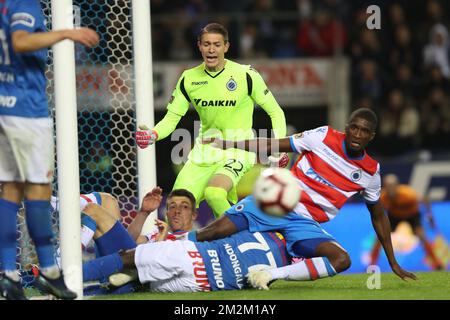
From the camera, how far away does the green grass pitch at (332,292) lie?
7.23 meters

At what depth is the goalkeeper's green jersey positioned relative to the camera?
357 inches

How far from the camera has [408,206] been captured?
1455cm

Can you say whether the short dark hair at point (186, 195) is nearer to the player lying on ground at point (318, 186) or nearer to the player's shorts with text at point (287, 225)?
the player lying on ground at point (318, 186)

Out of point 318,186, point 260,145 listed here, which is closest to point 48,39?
point 260,145

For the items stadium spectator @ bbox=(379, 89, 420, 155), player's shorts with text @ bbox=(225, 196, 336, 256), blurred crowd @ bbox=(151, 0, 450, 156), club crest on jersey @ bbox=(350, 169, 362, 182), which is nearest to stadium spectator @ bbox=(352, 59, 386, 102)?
blurred crowd @ bbox=(151, 0, 450, 156)

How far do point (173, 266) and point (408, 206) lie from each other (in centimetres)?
744

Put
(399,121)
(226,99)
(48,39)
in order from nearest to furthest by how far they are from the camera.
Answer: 1. (48,39)
2. (226,99)
3. (399,121)

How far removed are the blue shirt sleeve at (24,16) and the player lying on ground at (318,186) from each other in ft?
7.18

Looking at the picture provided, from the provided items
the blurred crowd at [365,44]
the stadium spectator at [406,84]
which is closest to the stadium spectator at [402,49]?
the blurred crowd at [365,44]

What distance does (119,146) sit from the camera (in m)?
9.59

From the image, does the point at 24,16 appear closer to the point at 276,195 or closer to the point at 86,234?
the point at 276,195

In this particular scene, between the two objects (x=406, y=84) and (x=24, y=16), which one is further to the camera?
(x=406, y=84)

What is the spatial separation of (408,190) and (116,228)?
7258mm
